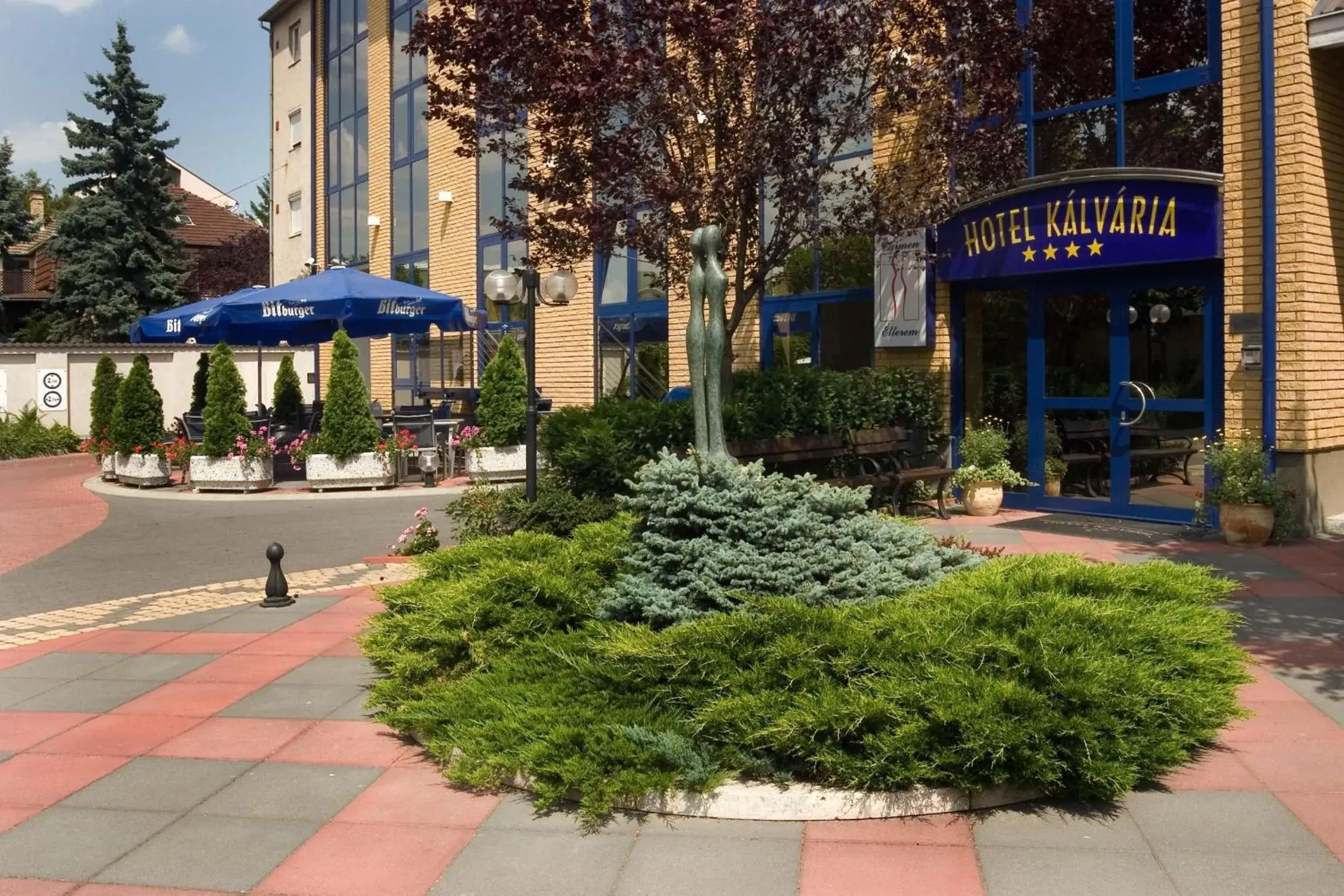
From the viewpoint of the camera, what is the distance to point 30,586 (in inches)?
388

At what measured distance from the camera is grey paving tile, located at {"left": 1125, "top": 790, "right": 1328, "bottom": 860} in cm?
408

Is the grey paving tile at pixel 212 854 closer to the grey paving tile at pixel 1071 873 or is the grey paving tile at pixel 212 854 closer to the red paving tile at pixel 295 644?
the grey paving tile at pixel 1071 873

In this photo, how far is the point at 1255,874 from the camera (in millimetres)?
3863

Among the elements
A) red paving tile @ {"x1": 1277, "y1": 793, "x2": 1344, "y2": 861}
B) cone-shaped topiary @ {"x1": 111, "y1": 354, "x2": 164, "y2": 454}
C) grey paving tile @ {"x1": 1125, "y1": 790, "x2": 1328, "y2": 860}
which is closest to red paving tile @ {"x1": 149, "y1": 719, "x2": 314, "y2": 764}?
grey paving tile @ {"x1": 1125, "y1": 790, "x2": 1328, "y2": 860}

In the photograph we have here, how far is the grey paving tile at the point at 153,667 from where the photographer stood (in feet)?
22.2

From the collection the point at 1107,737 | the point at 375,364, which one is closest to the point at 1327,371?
the point at 1107,737

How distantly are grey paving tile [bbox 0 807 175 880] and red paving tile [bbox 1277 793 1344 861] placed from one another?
4149 millimetres

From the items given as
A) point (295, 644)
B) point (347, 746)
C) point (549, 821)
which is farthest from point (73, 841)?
point (295, 644)

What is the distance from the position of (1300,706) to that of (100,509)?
13.9 m

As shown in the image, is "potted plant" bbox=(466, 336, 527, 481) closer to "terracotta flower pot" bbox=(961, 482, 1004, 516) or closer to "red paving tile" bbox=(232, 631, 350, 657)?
"terracotta flower pot" bbox=(961, 482, 1004, 516)

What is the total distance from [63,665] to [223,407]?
30.9 ft

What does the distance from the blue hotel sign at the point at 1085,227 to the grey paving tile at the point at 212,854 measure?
8.82 metres

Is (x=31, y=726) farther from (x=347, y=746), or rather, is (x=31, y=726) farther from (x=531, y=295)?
(x=531, y=295)

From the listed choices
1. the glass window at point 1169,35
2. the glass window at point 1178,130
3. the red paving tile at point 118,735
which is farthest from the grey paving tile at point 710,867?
the glass window at point 1169,35
